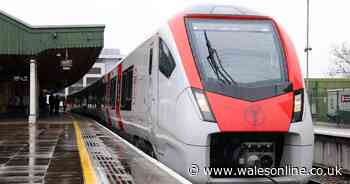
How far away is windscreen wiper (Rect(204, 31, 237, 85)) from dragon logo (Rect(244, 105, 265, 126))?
585 millimetres

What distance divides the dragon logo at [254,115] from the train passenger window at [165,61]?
1.59 meters

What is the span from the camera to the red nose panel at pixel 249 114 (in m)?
7.63

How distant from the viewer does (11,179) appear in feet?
25.6

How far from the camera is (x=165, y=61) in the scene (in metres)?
9.04

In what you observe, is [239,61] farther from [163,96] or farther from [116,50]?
[116,50]

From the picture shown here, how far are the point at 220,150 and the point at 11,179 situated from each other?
334 centimetres

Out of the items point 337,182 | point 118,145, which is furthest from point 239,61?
point 118,145

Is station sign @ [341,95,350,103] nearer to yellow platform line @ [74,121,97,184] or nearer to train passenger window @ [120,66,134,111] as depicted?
train passenger window @ [120,66,134,111]

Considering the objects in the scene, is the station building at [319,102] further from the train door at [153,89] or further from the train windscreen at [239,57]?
the train windscreen at [239,57]

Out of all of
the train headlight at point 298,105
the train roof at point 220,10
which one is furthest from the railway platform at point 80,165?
the train roof at point 220,10

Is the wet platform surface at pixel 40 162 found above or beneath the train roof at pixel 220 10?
beneath

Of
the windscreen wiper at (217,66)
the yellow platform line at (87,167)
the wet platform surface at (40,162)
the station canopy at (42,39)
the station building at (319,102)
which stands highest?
the station canopy at (42,39)

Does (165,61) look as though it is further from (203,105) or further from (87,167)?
(87,167)

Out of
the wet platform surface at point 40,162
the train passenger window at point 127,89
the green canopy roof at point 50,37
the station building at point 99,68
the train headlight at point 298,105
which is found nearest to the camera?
the wet platform surface at point 40,162
